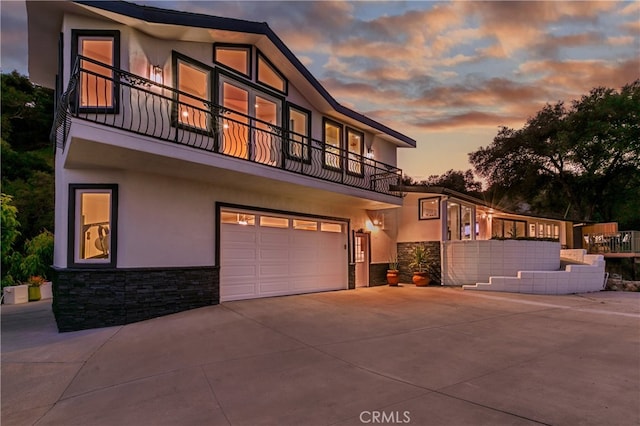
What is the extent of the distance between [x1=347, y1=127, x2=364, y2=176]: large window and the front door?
8.41 ft

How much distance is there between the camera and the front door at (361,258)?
1385cm

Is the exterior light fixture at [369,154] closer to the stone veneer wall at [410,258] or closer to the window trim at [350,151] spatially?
the window trim at [350,151]

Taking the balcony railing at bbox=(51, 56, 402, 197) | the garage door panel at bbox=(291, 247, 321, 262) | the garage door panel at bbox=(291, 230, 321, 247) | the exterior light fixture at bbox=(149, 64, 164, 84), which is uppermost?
the exterior light fixture at bbox=(149, 64, 164, 84)

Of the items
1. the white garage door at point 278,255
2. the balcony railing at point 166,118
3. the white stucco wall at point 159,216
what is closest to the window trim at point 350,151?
the balcony railing at point 166,118

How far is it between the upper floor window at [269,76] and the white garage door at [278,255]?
14.0 ft

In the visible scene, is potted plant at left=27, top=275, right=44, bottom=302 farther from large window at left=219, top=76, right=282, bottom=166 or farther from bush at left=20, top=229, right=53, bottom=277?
large window at left=219, top=76, right=282, bottom=166

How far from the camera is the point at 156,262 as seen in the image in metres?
8.07

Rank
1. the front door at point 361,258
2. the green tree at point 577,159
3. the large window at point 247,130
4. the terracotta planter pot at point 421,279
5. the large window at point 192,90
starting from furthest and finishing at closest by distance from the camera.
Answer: the green tree at point 577,159
the front door at point 361,258
the terracotta planter pot at point 421,279
the large window at point 247,130
the large window at point 192,90

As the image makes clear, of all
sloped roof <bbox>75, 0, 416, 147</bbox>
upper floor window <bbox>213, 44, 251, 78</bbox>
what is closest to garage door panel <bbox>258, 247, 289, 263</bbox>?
upper floor window <bbox>213, 44, 251, 78</bbox>

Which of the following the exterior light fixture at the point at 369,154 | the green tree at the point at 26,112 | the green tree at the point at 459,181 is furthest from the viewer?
the green tree at the point at 459,181

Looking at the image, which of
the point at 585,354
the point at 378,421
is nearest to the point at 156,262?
the point at 378,421

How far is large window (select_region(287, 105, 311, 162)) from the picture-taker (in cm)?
1161

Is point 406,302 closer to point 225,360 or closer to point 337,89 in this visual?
point 225,360

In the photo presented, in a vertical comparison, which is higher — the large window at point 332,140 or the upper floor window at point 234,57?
the upper floor window at point 234,57
